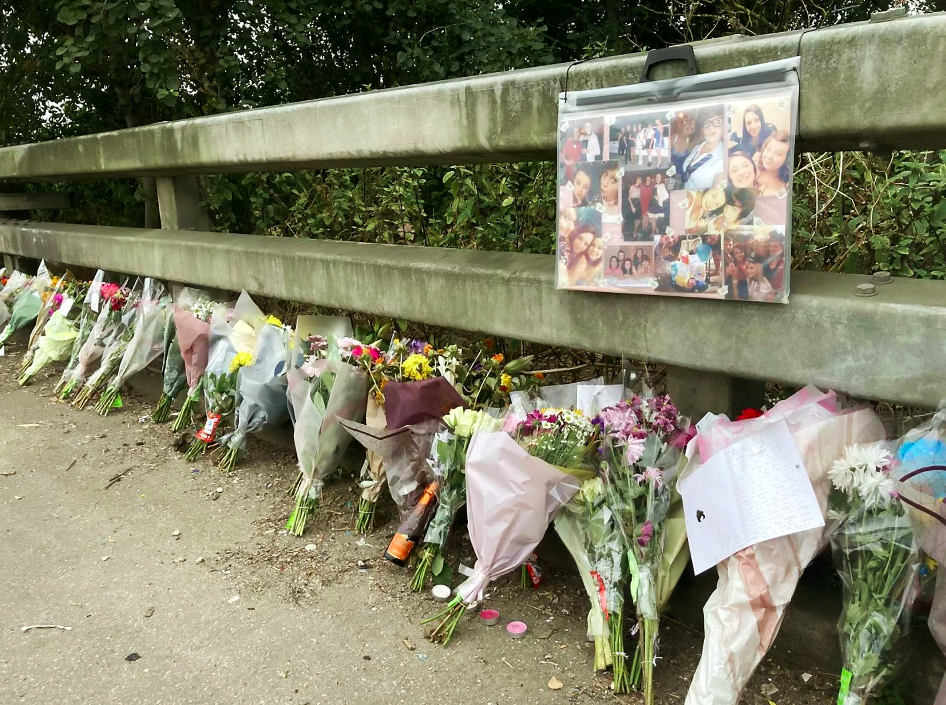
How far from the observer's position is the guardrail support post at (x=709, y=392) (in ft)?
8.81

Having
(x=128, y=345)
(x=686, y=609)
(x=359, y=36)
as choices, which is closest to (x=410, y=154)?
(x=686, y=609)

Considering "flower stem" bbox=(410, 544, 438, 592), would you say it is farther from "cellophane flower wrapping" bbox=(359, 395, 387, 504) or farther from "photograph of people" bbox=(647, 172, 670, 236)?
"photograph of people" bbox=(647, 172, 670, 236)

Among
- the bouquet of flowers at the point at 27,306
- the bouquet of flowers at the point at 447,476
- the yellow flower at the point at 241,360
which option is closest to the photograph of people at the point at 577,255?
the bouquet of flowers at the point at 447,476

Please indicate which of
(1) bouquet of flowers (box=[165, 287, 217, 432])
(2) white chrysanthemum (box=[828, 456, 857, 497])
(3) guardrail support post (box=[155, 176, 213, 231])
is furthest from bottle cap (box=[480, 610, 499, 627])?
(3) guardrail support post (box=[155, 176, 213, 231])

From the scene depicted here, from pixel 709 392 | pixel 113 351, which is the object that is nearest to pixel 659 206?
pixel 709 392

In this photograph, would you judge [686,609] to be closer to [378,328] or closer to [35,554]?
[378,328]

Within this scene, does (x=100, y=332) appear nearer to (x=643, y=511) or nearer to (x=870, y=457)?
(x=643, y=511)

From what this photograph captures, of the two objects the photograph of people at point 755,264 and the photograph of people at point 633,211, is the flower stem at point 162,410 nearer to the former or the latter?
the photograph of people at point 633,211

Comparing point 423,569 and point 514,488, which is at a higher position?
point 514,488

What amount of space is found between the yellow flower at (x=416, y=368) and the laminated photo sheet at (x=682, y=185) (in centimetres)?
82

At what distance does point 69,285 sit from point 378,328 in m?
2.97

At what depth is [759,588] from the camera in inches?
84.2

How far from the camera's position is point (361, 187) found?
17.0 feet

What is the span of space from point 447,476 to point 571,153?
1171mm
